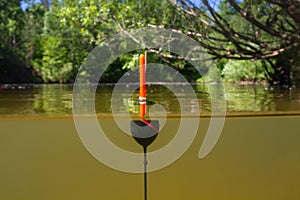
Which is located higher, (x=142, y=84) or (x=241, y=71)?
(x=241, y=71)

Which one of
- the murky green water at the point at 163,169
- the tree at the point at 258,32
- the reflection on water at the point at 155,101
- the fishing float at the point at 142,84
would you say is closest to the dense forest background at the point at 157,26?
the tree at the point at 258,32

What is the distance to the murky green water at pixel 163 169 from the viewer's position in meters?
2.28

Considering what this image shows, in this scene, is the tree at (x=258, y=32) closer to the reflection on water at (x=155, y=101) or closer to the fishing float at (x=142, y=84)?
the reflection on water at (x=155, y=101)

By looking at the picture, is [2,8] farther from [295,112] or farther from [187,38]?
[295,112]

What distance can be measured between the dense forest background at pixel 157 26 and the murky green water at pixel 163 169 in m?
4.97

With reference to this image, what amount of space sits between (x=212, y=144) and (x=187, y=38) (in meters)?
7.28

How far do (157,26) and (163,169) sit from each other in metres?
7.10

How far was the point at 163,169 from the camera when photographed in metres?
2.39

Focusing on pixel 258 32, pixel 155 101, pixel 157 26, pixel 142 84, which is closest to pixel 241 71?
pixel 258 32

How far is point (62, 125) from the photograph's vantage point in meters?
2.34

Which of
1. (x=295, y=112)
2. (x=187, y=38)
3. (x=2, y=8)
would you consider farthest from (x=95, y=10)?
(x=2, y=8)

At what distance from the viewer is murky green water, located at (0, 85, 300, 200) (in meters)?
2.28

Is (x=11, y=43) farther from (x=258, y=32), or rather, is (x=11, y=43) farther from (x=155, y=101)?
(x=155, y=101)

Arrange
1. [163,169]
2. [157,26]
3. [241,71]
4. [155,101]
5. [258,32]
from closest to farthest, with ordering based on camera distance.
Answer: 1. [163,169]
2. [155,101]
3. [157,26]
4. [258,32]
5. [241,71]
